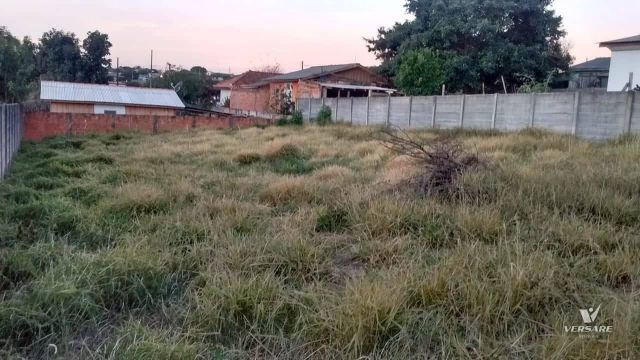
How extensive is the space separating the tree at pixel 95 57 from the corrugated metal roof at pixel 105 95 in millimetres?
11731

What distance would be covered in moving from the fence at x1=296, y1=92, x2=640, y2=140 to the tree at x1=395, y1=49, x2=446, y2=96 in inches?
98.3

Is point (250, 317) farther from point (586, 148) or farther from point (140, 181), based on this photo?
point (586, 148)

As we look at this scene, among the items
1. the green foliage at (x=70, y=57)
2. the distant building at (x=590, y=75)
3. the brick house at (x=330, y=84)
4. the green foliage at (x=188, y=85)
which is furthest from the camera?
the green foliage at (x=188, y=85)

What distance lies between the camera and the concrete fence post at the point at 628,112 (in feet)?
31.9

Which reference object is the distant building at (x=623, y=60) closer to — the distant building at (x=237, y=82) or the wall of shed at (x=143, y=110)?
the wall of shed at (x=143, y=110)

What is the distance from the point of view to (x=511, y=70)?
23.4m

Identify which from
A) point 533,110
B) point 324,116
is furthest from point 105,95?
point 533,110

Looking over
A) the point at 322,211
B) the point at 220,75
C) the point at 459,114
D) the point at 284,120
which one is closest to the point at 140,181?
the point at 322,211

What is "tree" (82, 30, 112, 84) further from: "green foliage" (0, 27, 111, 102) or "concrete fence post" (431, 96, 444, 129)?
"concrete fence post" (431, 96, 444, 129)

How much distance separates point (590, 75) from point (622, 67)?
11976 mm

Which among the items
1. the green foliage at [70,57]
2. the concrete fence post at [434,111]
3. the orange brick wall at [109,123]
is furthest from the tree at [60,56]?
the concrete fence post at [434,111]

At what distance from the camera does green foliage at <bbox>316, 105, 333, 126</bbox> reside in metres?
20.5

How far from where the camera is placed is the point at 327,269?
11.1 ft

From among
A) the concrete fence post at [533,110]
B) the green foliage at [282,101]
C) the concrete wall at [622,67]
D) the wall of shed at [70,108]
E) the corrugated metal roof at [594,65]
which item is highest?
the corrugated metal roof at [594,65]
